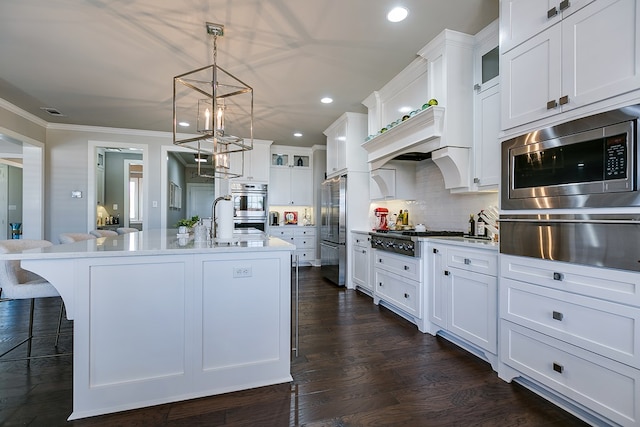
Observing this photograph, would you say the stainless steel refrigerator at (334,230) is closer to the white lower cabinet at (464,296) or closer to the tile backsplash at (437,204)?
the tile backsplash at (437,204)

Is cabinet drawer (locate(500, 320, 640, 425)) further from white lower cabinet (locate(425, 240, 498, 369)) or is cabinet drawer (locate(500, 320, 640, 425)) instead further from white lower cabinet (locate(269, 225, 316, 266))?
white lower cabinet (locate(269, 225, 316, 266))

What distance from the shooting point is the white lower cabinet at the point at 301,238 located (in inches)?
251

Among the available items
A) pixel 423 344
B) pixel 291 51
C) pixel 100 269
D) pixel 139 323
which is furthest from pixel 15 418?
pixel 291 51

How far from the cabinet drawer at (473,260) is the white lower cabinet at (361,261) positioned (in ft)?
5.05

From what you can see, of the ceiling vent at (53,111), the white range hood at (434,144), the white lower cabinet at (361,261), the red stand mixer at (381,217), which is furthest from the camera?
the red stand mixer at (381,217)

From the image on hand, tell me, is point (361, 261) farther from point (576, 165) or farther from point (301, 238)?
point (576, 165)

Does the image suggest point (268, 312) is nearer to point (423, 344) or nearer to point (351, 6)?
point (423, 344)

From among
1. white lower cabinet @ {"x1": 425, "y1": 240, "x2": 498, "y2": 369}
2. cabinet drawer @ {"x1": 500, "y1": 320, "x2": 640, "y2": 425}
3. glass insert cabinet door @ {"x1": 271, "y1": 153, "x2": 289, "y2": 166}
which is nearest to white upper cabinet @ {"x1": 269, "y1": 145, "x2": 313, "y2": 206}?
glass insert cabinet door @ {"x1": 271, "y1": 153, "x2": 289, "y2": 166}

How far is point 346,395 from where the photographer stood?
1.86 m

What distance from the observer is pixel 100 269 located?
1691 millimetres

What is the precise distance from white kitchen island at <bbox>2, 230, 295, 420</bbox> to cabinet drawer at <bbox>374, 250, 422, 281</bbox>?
1.48 m

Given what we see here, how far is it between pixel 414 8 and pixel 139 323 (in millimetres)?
2864

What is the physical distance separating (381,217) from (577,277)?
2.97 m

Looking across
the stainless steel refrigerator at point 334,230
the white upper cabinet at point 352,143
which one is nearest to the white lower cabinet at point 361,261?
the stainless steel refrigerator at point 334,230
